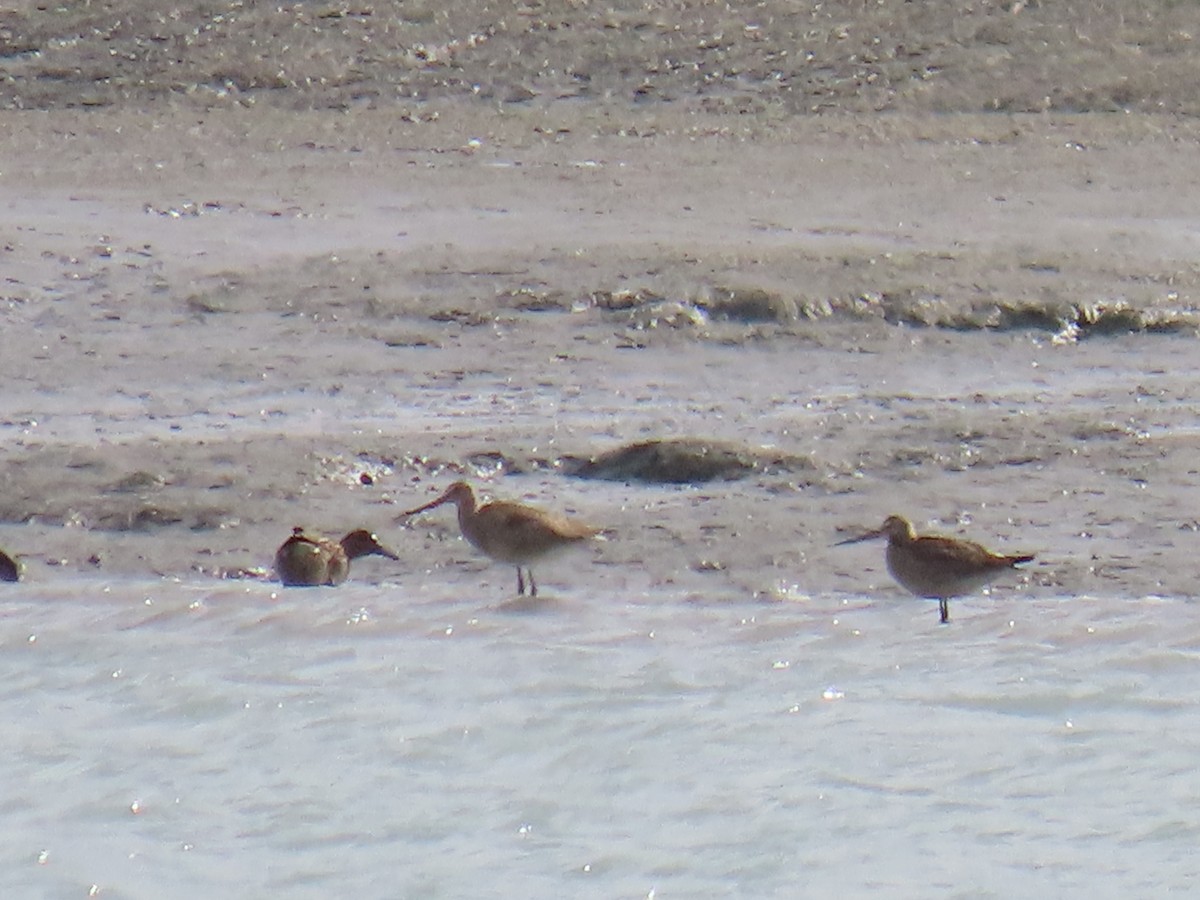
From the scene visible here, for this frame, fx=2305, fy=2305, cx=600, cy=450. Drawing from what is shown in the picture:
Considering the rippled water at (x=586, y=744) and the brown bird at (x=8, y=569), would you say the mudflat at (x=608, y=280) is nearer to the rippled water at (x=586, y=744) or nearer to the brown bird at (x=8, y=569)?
the brown bird at (x=8, y=569)

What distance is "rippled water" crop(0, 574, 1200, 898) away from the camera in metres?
5.55

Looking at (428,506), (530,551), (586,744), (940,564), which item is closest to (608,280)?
(428,506)

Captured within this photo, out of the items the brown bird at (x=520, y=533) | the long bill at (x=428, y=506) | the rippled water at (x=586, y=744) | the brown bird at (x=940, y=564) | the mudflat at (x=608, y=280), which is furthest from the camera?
the mudflat at (x=608, y=280)

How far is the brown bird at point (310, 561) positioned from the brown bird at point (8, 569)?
89 cm

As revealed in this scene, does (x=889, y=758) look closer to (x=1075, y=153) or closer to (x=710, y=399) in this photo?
(x=710, y=399)

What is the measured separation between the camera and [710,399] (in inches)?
412

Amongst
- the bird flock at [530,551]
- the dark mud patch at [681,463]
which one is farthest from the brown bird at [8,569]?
the dark mud patch at [681,463]

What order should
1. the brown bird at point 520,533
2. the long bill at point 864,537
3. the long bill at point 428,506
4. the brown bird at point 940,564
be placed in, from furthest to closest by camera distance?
the long bill at point 428,506 → the long bill at point 864,537 → the brown bird at point 520,533 → the brown bird at point 940,564

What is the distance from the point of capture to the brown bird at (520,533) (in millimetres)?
7609

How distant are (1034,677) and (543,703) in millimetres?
1444

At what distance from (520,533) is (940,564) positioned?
4.54ft

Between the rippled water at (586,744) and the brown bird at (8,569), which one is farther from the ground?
the brown bird at (8,569)

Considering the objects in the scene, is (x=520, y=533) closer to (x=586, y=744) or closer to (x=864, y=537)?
(x=864, y=537)

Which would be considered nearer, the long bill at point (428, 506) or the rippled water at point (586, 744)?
the rippled water at point (586, 744)
